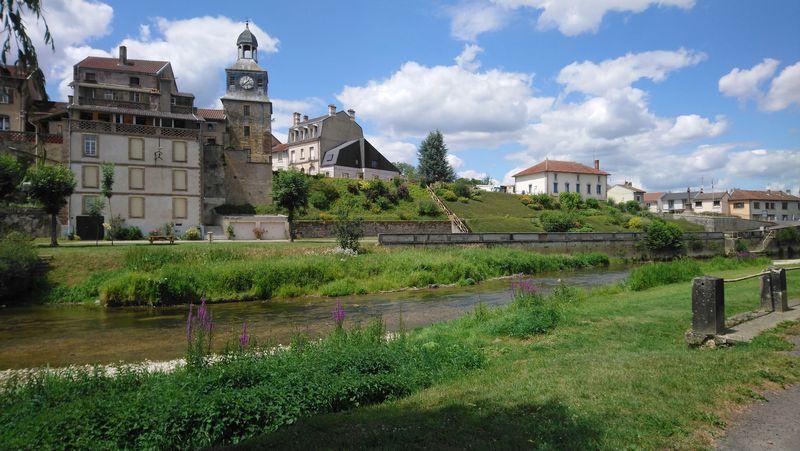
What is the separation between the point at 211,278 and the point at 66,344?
8.74 meters

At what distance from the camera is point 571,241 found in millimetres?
40062

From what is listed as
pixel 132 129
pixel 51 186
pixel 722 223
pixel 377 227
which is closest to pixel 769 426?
pixel 51 186

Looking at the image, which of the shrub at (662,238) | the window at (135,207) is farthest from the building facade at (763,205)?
the window at (135,207)

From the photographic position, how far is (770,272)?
9586mm

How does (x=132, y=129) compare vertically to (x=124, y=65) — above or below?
below

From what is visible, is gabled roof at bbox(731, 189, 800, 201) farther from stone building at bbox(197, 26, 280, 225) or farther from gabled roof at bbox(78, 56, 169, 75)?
gabled roof at bbox(78, 56, 169, 75)

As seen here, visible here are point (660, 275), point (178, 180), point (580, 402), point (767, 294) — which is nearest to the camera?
point (580, 402)

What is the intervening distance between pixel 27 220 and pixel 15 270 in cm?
1582

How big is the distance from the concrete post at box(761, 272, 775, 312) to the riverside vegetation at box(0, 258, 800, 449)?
156 centimetres

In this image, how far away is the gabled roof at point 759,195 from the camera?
81.4 meters

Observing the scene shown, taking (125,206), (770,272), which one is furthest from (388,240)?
(770,272)

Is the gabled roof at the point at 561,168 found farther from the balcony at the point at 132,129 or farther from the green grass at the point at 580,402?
the green grass at the point at 580,402

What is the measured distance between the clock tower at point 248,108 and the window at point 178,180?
1381 cm

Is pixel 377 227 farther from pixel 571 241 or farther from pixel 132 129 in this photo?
pixel 132 129
